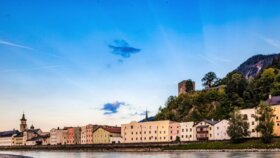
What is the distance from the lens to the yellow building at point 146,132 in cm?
12500

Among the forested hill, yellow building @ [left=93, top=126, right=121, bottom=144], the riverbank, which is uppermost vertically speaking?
the forested hill

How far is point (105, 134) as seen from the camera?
149m

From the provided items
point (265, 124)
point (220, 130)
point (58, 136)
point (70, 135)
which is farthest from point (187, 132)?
point (58, 136)

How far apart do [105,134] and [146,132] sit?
957 inches

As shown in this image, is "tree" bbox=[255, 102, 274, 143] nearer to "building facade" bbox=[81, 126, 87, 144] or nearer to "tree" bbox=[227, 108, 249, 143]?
"tree" bbox=[227, 108, 249, 143]

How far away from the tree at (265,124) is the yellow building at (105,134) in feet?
243

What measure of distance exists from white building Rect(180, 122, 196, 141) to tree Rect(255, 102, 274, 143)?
34.7 m

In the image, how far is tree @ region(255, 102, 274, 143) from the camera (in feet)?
258

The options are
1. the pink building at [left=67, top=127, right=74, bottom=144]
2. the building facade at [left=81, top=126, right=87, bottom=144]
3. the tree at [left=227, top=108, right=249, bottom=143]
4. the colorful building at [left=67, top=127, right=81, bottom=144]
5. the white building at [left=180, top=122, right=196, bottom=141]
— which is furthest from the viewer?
the pink building at [left=67, top=127, right=74, bottom=144]

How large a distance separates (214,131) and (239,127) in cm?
2279

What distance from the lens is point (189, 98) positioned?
473 ft

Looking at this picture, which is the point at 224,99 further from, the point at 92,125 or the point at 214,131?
the point at 92,125

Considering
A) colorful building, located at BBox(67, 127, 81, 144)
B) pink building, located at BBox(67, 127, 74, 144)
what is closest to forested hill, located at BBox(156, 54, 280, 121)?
colorful building, located at BBox(67, 127, 81, 144)

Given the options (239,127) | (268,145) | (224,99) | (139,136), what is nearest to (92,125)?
(139,136)
